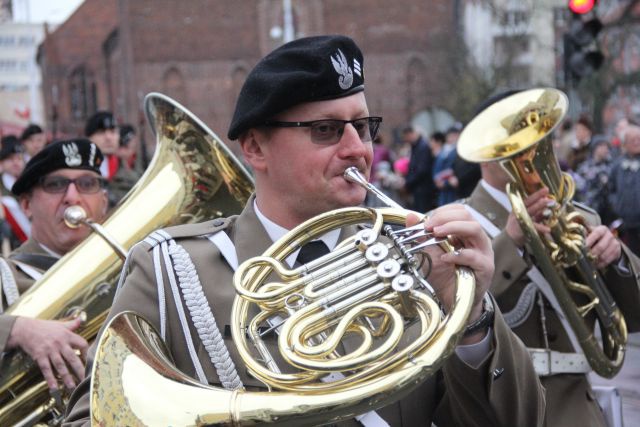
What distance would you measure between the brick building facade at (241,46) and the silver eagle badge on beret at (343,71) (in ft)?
137

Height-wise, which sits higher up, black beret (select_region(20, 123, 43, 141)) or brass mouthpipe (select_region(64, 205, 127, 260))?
brass mouthpipe (select_region(64, 205, 127, 260))

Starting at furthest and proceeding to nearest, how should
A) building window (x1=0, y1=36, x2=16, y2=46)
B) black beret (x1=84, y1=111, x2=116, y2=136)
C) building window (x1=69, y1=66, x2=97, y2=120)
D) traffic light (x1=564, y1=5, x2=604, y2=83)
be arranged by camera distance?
building window (x1=0, y1=36, x2=16, y2=46)
building window (x1=69, y1=66, x2=97, y2=120)
traffic light (x1=564, y1=5, x2=604, y2=83)
black beret (x1=84, y1=111, x2=116, y2=136)

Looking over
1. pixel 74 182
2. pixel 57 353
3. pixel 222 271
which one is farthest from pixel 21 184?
pixel 222 271

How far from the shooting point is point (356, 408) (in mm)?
2115

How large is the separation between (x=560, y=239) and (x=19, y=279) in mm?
2144

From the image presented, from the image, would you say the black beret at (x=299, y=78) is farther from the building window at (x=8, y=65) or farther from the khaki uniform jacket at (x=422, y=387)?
the building window at (x=8, y=65)

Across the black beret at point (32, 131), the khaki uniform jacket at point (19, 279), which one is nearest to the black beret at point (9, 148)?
the black beret at point (32, 131)

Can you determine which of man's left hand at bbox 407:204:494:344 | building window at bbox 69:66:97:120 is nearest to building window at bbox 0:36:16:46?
building window at bbox 69:66:97:120

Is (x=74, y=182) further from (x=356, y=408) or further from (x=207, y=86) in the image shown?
(x=207, y=86)

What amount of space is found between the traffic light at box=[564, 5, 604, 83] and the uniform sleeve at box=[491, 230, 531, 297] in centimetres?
770

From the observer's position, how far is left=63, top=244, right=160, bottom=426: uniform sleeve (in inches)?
99.6

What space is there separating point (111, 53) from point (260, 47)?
7597 millimetres

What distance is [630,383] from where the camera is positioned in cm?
761

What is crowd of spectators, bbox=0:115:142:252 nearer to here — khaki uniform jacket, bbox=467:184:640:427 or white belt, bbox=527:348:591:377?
khaki uniform jacket, bbox=467:184:640:427
